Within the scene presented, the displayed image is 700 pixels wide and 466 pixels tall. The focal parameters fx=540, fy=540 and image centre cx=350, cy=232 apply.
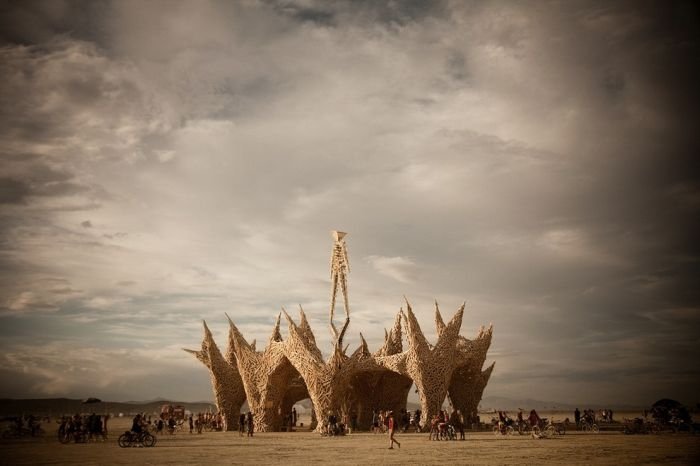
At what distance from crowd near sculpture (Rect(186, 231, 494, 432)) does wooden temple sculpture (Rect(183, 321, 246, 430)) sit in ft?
0.18

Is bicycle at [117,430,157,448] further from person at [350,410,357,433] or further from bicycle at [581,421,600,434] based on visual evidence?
bicycle at [581,421,600,434]

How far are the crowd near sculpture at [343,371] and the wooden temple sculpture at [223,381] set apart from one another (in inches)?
2.2

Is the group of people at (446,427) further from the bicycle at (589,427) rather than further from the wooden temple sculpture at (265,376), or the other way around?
the wooden temple sculpture at (265,376)

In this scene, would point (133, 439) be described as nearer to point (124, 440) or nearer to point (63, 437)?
point (124, 440)

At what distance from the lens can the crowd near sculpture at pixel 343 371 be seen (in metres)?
24.9

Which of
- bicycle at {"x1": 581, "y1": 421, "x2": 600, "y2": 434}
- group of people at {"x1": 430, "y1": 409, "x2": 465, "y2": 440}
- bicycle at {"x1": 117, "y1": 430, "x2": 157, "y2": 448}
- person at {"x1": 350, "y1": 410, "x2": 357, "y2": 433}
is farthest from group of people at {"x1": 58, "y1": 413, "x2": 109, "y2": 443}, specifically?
bicycle at {"x1": 581, "y1": 421, "x2": 600, "y2": 434}

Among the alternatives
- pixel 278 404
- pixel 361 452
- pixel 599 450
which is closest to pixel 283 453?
pixel 361 452

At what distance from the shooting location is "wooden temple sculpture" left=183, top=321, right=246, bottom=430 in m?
31.1

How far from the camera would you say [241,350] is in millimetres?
28938

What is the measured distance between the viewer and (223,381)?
31.5 m

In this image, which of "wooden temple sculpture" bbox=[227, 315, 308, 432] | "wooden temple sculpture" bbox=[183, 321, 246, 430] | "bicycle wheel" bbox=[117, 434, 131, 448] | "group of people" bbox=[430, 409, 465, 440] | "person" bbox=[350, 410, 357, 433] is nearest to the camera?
"bicycle wheel" bbox=[117, 434, 131, 448]

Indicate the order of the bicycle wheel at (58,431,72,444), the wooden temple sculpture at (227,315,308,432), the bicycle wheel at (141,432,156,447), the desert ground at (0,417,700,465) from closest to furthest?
the desert ground at (0,417,700,465) < the bicycle wheel at (141,432,156,447) < the bicycle wheel at (58,431,72,444) < the wooden temple sculpture at (227,315,308,432)

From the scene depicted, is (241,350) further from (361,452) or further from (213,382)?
(361,452)

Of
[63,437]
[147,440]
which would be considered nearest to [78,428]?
[63,437]
